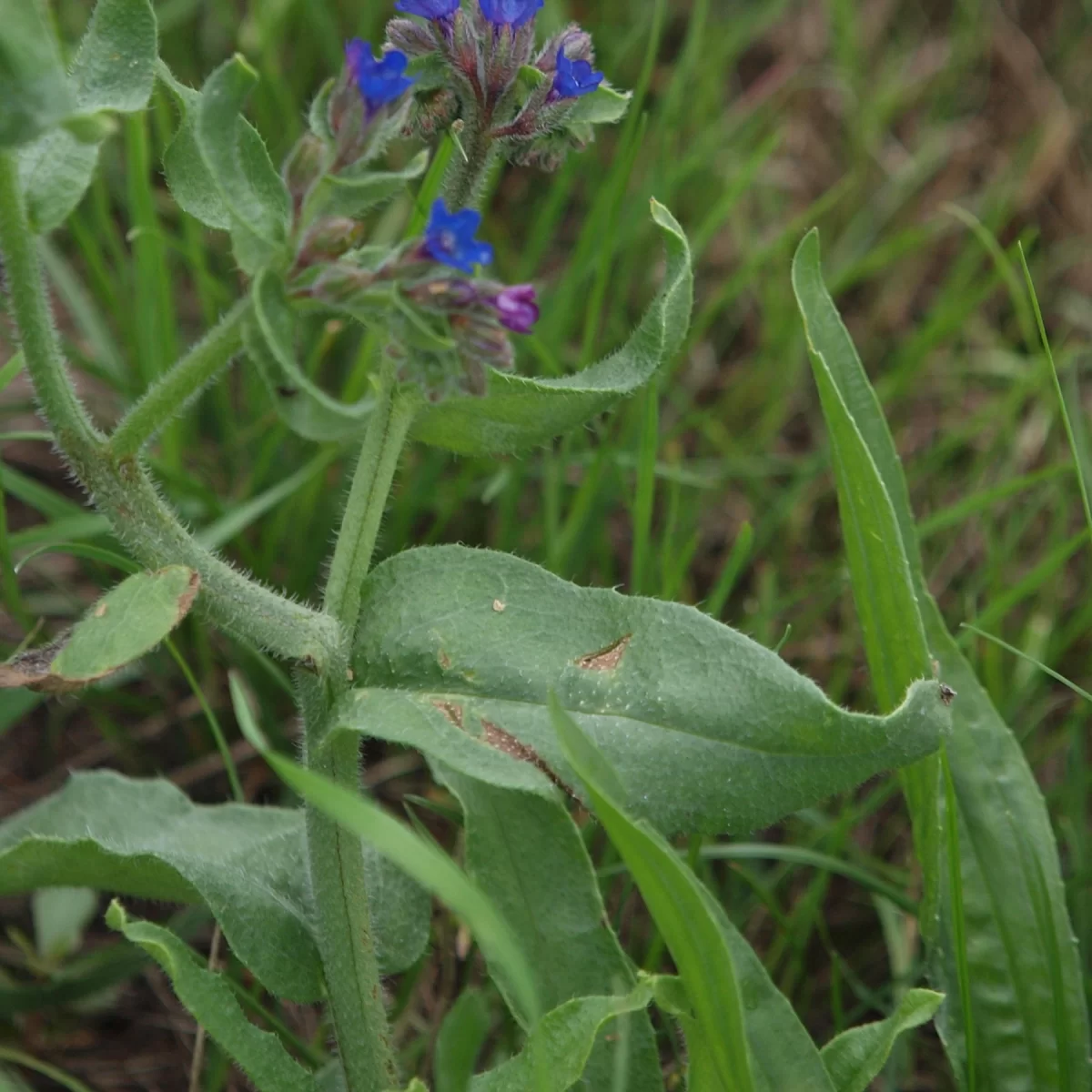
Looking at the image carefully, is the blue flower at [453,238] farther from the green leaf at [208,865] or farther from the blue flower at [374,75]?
the green leaf at [208,865]

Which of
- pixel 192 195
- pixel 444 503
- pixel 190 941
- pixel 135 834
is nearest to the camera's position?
pixel 192 195

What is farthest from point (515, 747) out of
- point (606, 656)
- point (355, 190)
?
point (355, 190)

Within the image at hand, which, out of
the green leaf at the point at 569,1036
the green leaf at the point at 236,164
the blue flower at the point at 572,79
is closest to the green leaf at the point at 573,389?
the blue flower at the point at 572,79

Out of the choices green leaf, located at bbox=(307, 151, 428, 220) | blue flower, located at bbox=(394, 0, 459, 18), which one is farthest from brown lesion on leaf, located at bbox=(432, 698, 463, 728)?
blue flower, located at bbox=(394, 0, 459, 18)

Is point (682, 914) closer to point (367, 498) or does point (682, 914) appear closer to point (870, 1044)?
point (870, 1044)

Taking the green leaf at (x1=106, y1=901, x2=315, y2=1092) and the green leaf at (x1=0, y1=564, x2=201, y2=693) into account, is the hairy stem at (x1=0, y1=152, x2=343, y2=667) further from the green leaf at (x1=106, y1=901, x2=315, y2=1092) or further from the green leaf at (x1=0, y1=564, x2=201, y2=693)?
the green leaf at (x1=106, y1=901, x2=315, y2=1092)

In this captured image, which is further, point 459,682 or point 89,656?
point 459,682

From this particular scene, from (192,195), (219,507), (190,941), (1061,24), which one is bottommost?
(190,941)

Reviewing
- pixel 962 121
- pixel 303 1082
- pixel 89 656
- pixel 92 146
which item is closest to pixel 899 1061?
pixel 303 1082

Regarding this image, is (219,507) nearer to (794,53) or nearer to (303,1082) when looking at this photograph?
(303,1082)
